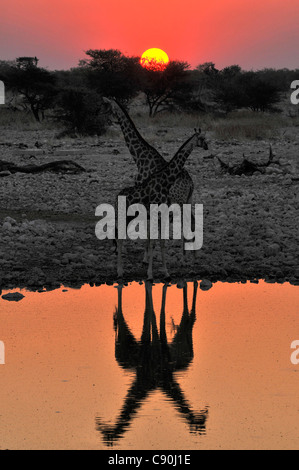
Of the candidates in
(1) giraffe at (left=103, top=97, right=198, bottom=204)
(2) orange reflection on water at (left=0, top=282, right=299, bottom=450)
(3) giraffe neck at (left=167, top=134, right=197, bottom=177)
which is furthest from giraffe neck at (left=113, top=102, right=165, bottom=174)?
(2) orange reflection on water at (left=0, top=282, right=299, bottom=450)

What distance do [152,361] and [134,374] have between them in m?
0.44

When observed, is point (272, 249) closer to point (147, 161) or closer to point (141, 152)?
point (147, 161)

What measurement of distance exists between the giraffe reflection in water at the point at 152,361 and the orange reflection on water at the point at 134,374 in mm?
43

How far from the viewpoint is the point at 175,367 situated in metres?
6.30

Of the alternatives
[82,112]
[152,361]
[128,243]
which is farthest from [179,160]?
[82,112]

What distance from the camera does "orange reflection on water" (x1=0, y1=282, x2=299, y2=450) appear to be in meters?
4.78

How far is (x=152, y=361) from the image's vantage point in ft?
21.3

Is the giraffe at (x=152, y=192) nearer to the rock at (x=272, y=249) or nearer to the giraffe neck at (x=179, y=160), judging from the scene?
the giraffe neck at (x=179, y=160)

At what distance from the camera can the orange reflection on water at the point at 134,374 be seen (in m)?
4.78

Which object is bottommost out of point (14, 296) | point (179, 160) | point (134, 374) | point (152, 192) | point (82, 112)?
point (134, 374)

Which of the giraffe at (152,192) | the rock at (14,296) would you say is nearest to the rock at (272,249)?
the giraffe at (152,192)

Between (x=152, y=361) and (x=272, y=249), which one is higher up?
(x=272, y=249)

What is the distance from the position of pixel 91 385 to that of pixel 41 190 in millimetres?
10509

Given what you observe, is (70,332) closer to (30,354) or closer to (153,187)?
(30,354)
